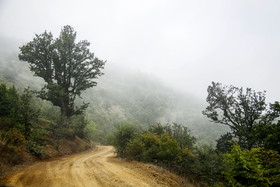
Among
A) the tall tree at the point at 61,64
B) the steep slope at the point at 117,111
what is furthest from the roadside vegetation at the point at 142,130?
the steep slope at the point at 117,111

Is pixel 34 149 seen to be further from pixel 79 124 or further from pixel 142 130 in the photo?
pixel 79 124

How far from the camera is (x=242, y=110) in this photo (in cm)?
2000

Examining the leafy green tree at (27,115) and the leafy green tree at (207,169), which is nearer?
the leafy green tree at (207,169)

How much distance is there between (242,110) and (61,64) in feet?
81.4

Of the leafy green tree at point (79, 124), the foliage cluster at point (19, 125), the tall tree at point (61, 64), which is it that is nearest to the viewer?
the foliage cluster at point (19, 125)

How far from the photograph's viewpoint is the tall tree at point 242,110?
18.0 m

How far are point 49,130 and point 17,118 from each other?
8.21 meters

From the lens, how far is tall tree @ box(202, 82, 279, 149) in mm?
17969

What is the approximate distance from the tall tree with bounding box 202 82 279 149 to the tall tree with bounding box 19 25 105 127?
57.1ft

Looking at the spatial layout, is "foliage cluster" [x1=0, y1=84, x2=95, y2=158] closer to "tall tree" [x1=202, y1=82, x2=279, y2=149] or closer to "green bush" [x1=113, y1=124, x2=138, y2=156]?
"green bush" [x1=113, y1=124, x2=138, y2=156]

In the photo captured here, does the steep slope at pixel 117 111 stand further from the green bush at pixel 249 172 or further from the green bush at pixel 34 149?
the green bush at pixel 249 172

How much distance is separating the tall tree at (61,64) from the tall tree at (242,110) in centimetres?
1741

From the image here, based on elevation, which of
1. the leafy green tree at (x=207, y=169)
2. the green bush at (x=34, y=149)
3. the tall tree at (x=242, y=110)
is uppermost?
the tall tree at (x=242, y=110)

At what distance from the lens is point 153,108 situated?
144 meters
